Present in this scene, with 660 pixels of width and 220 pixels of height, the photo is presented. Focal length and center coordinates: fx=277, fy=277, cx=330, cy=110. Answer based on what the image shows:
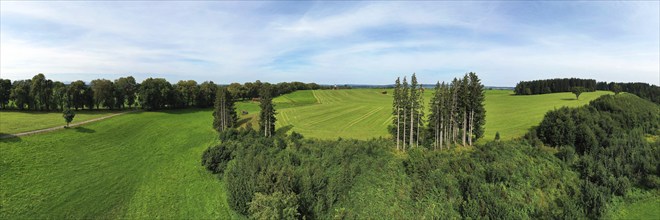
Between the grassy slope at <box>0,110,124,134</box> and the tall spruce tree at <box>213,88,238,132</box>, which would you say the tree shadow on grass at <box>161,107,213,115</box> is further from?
the tall spruce tree at <box>213,88,238,132</box>

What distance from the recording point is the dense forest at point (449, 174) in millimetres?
34000

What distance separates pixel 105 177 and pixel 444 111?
5552 centimetres

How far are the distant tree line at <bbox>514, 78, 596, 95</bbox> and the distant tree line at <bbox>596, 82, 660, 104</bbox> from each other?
9126mm

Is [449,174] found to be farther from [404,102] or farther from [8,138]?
[8,138]

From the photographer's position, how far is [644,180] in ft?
132

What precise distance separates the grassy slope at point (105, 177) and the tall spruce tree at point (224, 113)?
21.5 ft

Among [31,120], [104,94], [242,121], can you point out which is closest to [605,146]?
[242,121]

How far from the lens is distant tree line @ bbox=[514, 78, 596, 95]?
120 m

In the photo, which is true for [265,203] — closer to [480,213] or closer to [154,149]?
[480,213]

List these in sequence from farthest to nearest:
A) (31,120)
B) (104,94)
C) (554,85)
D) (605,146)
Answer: (554,85), (104,94), (31,120), (605,146)

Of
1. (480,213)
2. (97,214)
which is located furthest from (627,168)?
(97,214)

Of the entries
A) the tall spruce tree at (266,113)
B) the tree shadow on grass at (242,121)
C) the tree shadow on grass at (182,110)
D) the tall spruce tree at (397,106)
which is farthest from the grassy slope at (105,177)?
the tall spruce tree at (397,106)

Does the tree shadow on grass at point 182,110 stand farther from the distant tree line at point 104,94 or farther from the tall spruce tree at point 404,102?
the tall spruce tree at point 404,102

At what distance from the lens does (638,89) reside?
109 meters
